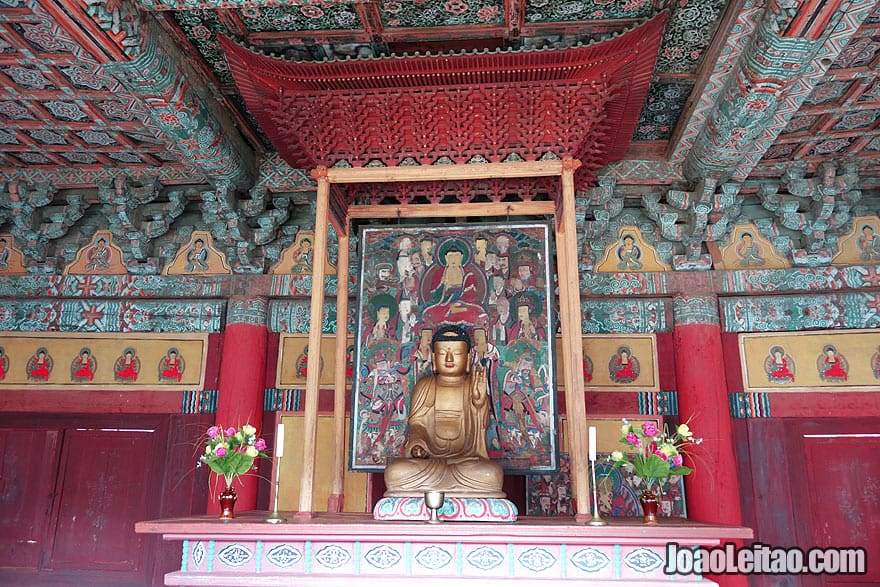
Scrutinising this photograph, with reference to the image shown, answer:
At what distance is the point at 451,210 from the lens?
273 inches

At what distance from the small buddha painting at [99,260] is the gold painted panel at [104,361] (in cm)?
70

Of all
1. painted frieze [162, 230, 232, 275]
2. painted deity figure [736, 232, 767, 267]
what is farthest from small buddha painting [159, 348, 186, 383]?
painted deity figure [736, 232, 767, 267]

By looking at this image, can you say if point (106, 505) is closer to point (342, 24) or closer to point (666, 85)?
point (342, 24)

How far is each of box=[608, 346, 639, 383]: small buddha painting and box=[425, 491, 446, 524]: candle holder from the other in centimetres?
291

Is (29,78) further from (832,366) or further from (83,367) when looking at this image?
(832,366)

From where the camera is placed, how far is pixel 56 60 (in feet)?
18.5

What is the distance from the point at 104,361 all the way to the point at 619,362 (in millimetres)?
5360

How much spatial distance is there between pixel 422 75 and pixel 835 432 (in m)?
5.08

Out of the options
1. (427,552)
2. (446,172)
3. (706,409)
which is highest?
(446,172)

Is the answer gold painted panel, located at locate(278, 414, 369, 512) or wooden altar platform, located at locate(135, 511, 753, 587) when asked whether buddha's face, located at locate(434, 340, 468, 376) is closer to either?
gold painted panel, located at locate(278, 414, 369, 512)

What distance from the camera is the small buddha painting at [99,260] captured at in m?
7.98

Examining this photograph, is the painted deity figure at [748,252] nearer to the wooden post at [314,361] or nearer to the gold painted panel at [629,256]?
the gold painted panel at [629,256]

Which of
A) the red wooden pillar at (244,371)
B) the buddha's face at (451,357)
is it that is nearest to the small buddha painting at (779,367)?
the buddha's face at (451,357)

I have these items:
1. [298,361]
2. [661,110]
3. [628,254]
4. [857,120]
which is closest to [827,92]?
[857,120]
